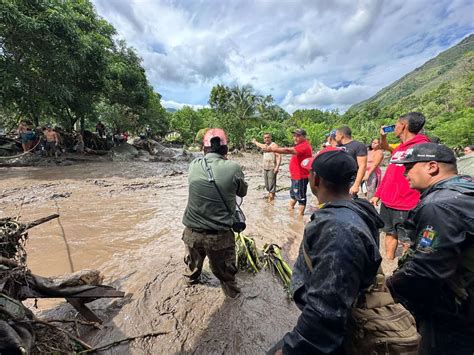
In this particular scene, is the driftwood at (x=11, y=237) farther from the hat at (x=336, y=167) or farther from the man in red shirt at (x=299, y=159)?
the man in red shirt at (x=299, y=159)

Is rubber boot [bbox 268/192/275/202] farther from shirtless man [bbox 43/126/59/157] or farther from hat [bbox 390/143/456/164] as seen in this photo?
shirtless man [bbox 43/126/59/157]

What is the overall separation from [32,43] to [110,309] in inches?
541

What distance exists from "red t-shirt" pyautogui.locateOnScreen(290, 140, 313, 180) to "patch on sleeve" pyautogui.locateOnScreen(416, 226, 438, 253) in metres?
4.06

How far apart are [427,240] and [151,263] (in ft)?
12.1

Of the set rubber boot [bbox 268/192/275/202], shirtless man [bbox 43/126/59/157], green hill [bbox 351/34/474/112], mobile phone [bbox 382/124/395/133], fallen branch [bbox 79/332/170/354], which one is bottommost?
fallen branch [bbox 79/332/170/354]

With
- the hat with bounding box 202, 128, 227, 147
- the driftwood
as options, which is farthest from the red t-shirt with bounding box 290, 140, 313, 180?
the driftwood

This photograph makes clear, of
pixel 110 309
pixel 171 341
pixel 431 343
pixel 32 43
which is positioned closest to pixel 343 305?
pixel 431 343

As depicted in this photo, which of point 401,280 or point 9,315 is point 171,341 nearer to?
point 9,315

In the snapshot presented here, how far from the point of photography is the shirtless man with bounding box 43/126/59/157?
1345 centimetres

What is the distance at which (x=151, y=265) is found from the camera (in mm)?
3939

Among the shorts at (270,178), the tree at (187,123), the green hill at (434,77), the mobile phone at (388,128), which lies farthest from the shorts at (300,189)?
the green hill at (434,77)

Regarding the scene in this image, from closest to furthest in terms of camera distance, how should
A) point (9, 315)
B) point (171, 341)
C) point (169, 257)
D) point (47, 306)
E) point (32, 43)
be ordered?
point (9, 315), point (171, 341), point (47, 306), point (169, 257), point (32, 43)

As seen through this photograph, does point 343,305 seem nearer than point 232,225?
Yes

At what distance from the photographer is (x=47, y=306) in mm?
3008
